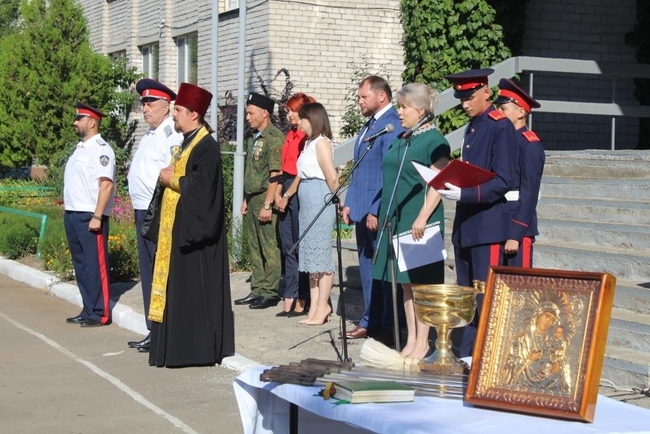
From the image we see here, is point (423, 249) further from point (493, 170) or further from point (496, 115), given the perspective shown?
point (496, 115)

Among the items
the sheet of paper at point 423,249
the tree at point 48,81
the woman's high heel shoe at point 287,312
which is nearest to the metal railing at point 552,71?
the woman's high heel shoe at point 287,312

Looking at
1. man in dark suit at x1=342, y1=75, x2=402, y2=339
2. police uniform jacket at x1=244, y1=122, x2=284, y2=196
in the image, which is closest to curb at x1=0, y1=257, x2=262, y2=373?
man in dark suit at x1=342, y1=75, x2=402, y2=339

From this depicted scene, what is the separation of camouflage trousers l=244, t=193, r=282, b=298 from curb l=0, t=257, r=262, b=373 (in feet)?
3.96

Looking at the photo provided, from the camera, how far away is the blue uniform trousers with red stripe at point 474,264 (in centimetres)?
662

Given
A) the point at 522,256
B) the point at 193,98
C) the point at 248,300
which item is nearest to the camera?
the point at 522,256

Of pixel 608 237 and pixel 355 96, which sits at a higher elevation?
pixel 355 96

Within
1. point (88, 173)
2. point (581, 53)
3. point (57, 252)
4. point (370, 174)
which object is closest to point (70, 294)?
point (57, 252)

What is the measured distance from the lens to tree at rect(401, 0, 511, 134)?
53.5 feet

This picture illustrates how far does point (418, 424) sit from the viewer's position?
12.6ft

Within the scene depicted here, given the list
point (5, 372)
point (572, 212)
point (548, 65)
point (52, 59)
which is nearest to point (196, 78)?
point (52, 59)

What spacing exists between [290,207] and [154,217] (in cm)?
182

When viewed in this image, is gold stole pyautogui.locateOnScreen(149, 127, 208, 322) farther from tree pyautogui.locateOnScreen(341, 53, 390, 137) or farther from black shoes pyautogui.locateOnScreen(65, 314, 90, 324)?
tree pyautogui.locateOnScreen(341, 53, 390, 137)

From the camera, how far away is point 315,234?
9461 mm

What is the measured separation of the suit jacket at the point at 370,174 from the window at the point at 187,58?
1365 cm
